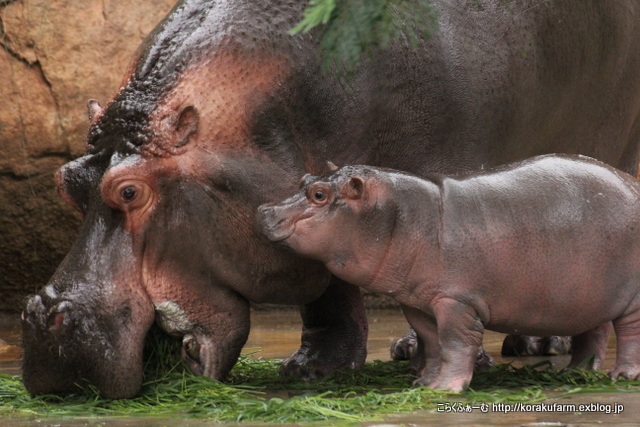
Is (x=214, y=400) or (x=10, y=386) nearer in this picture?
(x=214, y=400)

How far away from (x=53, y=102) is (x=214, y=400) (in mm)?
4590

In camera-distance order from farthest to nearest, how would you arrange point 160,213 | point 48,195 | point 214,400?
point 48,195, point 160,213, point 214,400

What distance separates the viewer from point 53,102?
25.2 ft

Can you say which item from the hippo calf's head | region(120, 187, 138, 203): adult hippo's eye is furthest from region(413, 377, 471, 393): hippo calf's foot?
region(120, 187, 138, 203): adult hippo's eye

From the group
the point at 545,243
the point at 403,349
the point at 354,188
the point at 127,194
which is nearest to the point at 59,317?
the point at 127,194

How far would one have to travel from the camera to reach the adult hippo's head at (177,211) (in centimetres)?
372

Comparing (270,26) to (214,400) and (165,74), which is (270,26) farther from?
(214,400)

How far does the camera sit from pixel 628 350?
3.82 metres

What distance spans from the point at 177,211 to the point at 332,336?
44.3 inches

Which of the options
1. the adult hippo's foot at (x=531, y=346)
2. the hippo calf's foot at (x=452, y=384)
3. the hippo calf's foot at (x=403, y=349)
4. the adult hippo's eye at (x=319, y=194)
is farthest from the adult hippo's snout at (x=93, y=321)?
the adult hippo's foot at (x=531, y=346)

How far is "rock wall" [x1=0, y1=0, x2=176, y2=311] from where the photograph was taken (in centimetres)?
757

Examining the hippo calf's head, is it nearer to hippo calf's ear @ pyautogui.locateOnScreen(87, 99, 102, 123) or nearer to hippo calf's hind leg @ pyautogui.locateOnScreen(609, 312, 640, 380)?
hippo calf's ear @ pyautogui.locateOnScreen(87, 99, 102, 123)

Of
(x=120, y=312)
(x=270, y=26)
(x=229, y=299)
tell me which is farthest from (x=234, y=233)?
(x=270, y=26)

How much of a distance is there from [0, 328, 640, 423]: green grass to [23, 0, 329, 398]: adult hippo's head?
3.1 inches
